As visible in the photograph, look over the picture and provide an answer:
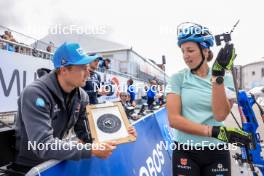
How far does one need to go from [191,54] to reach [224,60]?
1.10 ft

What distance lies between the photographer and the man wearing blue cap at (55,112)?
6.80 feet

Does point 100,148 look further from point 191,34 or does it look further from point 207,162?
point 191,34

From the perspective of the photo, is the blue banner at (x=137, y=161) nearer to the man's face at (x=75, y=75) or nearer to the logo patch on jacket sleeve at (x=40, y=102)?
the logo patch on jacket sleeve at (x=40, y=102)

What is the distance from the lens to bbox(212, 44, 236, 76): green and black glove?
2168 mm

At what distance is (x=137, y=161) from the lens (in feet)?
11.1

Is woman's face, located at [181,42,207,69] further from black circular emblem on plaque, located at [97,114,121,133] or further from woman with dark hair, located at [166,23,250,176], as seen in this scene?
black circular emblem on plaque, located at [97,114,121,133]

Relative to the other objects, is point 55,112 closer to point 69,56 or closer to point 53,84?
point 53,84

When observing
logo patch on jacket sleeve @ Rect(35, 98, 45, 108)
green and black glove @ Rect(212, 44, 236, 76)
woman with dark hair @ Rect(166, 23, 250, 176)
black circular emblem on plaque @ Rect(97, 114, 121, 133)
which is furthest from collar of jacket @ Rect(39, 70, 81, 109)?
green and black glove @ Rect(212, 44, 236, 76)

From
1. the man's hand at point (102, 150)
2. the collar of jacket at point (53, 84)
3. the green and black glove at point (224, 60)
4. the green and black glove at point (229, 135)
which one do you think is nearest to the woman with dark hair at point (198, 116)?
the green and black glove at point (229, 135)

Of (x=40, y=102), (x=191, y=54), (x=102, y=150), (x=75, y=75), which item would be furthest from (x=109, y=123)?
(x=191, y=54)

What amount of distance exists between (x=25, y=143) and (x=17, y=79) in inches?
177

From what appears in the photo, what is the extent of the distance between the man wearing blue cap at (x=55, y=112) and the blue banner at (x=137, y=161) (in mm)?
149

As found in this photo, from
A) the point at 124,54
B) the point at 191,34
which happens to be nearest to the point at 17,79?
the point at 191,34

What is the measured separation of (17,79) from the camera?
6.48 m
